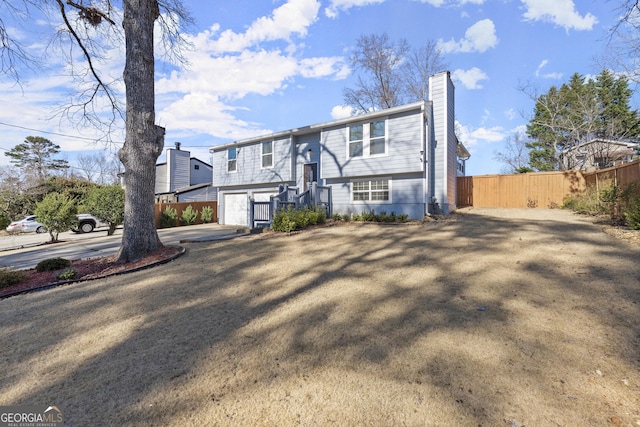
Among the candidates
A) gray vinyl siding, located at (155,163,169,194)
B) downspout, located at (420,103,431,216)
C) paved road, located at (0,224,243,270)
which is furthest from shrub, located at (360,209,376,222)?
gray vinyl siding, located at (155,163,169,194)

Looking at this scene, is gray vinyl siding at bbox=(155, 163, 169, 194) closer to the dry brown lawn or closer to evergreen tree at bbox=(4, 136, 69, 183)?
evergreen tree at bbox=(4, 136, 69, 183)

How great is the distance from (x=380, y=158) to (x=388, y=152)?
1.32ft

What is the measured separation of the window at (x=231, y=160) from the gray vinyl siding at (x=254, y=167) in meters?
0.25

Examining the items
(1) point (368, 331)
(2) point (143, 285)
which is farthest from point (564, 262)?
(2) point (143, 285)

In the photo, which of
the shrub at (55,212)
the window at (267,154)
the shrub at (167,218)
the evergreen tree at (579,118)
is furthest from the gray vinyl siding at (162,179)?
the evergreen tree at (579,118)

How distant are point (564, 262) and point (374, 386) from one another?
4591mm

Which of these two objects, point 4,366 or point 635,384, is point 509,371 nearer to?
point 635,384

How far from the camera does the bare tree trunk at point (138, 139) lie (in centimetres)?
702

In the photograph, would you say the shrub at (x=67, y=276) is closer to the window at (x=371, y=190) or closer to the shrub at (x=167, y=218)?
the window at (x=371, y=190)

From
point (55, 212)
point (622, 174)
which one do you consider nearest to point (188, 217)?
point (55, 212)

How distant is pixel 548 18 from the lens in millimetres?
10289

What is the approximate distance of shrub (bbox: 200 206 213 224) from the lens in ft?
66.7

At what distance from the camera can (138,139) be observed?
7.05 metres

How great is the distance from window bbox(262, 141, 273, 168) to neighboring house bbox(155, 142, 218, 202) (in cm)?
1115
